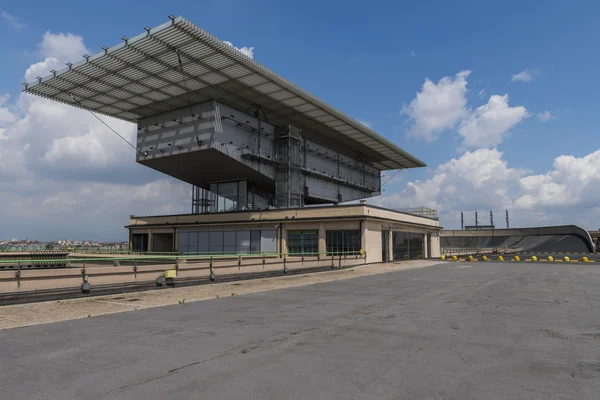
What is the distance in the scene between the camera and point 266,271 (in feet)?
83.3

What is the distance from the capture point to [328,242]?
40438mm

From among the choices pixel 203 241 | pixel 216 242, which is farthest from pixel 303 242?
pixel 203 241

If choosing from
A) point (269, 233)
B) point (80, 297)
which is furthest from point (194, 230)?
point (80, 297)

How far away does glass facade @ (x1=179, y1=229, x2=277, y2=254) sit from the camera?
44.4 meters

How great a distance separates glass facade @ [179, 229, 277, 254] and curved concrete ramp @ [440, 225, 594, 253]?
68839mm

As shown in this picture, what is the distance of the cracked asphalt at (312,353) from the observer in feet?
18.6

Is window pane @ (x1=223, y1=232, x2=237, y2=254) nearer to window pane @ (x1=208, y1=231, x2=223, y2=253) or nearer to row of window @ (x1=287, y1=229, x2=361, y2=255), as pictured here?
window pane @ (x1=208, y1=231, x2=223, y2=253)

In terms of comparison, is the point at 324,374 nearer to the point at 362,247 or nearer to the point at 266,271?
the point at 266,271

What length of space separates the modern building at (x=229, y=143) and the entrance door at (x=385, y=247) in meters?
0.11

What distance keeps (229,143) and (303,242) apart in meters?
14.3

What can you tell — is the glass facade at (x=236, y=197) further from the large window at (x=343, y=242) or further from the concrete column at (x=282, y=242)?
the large window at (x=343, y=242)

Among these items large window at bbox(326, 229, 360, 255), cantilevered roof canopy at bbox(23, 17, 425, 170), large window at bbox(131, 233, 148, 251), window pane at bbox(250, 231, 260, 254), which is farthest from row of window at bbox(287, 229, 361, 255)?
large window at bbox(131, 233, 148, 251)

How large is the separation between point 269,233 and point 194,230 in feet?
38.7

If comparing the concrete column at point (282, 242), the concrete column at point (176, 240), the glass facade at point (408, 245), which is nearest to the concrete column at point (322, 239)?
the concrete column at point (282, 242)
